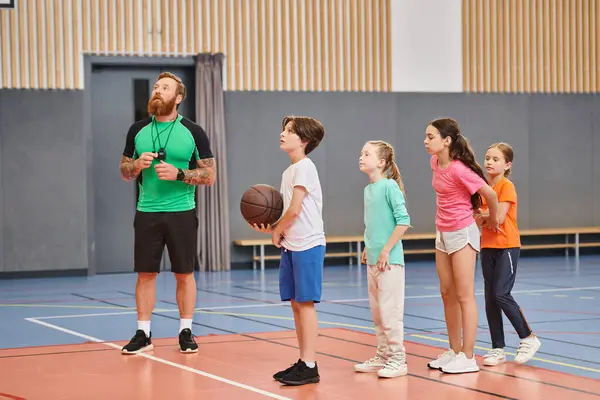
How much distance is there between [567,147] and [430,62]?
281 centimetres

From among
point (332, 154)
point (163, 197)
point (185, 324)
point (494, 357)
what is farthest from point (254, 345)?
point (332, 154)

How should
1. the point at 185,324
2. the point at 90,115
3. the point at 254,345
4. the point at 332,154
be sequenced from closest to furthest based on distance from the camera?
the point at 185,324 → the point at 254,345 → the point at 90,115 → the point at 332,154

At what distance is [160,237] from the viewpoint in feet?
20.1

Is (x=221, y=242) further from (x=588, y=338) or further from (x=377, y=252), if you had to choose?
(x=377, y=252)

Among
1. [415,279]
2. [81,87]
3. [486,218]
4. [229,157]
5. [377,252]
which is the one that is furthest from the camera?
[229,157]

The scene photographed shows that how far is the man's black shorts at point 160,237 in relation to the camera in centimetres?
608

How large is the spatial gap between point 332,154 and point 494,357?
8286 millimetres

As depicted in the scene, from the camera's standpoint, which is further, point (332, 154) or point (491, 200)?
point (332, 154)

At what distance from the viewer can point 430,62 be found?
46.0 ft

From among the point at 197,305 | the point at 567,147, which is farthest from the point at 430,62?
the point at 197,305

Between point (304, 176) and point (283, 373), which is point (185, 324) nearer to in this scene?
point (283, 373)

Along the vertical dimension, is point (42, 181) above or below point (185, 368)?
above

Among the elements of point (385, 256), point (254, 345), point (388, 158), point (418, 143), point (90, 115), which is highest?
point (90, 115)

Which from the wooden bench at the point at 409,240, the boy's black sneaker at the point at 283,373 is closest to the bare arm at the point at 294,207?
the boy's black sneaker at the point at 283,373
